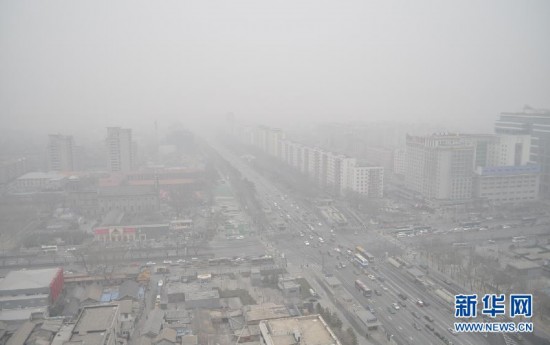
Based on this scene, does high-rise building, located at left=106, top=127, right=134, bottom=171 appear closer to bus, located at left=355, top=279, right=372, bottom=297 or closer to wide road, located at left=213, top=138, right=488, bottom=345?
wide road, located at left=213, top=138, right=488, bottom=345

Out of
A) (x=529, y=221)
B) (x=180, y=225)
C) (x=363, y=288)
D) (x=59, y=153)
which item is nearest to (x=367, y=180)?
(x=529, y=221)

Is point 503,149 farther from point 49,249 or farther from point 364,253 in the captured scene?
point 49,249

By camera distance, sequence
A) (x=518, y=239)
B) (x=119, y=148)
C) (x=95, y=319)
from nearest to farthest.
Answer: (x=95, y=319), (x=518, y=239), (x=119, y=148)

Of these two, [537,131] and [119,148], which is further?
[119,148]

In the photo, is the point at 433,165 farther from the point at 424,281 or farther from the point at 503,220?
the point at 424,281

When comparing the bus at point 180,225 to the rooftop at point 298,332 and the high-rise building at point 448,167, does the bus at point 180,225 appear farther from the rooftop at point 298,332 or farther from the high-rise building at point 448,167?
the high-rise building at point 448,167

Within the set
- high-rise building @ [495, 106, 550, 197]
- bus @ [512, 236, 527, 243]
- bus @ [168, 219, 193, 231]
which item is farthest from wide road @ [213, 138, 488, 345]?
high-rise building @ [495, 106, 550, 197]
